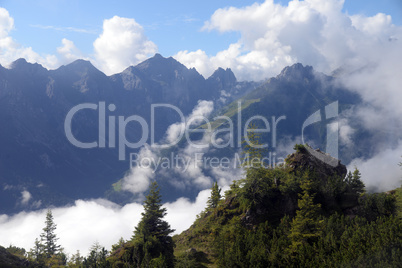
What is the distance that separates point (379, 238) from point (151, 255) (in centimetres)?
4201

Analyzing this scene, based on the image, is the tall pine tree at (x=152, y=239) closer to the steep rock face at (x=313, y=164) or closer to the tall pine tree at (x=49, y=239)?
the steep rock face at (x=313, y=164)

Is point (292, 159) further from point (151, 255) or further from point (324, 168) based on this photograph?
point (151, 255)

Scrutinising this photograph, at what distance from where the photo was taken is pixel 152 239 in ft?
181

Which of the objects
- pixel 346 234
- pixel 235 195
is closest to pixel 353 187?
pixel 346 234

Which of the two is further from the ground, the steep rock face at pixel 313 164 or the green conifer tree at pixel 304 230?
the steep rock face at pixel 313 164

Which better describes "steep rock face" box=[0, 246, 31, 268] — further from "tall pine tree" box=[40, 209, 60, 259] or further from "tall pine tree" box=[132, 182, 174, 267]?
"tall pine tree" box=[40, 209, 60, 259]

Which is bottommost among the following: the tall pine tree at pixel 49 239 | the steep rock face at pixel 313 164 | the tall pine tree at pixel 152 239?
the tall pine tree at pixel 49 239

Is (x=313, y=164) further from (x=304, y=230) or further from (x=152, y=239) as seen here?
(x=152, y=239)

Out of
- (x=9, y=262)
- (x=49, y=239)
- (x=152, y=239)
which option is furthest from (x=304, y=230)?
(x=49, y=239)

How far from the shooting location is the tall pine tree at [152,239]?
2098 inches

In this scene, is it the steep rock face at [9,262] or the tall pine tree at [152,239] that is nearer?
the steep rock face at [9,262]

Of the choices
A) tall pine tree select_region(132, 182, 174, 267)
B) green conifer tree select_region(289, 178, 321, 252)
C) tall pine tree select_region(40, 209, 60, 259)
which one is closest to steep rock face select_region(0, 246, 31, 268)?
tall pine tree select_region(132, 182, 174, 267)

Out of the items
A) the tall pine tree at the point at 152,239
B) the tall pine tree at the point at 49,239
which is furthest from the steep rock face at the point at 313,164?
the tall pine tree at the point at 49,239

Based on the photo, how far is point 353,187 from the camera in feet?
217
